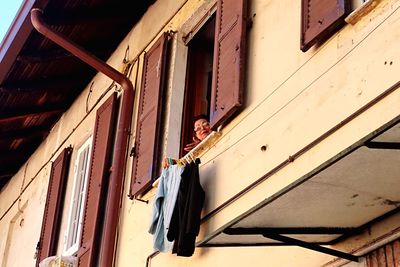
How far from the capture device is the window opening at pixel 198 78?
8.20 metres

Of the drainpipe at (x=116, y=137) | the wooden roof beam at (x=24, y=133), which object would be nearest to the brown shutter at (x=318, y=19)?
the drainpipe at (x=116, y=137)

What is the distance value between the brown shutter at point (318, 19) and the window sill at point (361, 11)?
0.07 meters

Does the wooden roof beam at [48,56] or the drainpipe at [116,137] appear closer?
the drainpipe at [116,137]

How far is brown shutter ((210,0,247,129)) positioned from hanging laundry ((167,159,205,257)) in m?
0.49

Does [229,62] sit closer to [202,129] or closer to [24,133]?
[202,129]

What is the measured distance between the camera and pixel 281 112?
609 centimetres

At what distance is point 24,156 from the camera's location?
12.8 meters

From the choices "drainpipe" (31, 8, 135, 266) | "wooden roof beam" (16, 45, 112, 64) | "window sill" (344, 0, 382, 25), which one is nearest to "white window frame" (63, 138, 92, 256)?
"drainpipe" (31, 8, 135, 266)

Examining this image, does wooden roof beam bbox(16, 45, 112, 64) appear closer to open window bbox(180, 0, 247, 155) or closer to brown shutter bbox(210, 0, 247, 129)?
open window bbox(180, 0, 247, 155)

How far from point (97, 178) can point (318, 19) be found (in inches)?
154

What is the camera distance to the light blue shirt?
6.68 meters

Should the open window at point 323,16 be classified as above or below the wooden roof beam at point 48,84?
below

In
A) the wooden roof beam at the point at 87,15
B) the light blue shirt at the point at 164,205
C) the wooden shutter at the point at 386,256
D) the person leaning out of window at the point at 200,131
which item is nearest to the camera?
the wooden shutter at the point at 386,256

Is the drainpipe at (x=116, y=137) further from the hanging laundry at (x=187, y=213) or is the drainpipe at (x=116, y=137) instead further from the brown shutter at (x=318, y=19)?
the brown shutter at (x=318, y=19)
